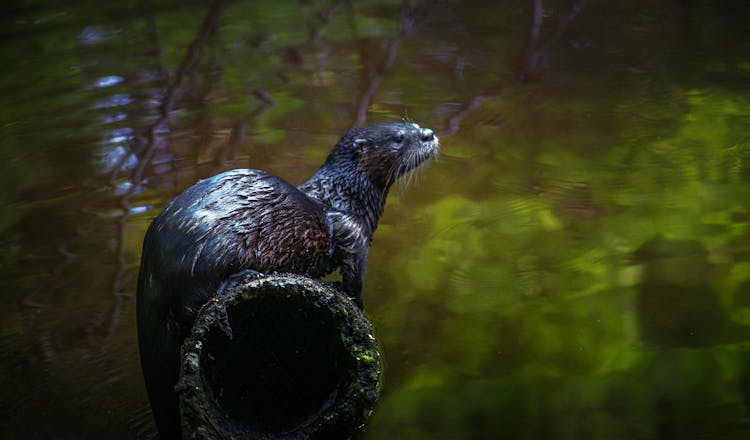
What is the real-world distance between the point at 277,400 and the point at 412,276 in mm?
914

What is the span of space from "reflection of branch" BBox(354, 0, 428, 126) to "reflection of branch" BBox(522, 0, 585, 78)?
2.31 feet

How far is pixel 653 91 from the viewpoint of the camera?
13.4 feet

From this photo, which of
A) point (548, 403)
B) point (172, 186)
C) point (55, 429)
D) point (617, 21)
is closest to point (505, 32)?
point (617, 21)

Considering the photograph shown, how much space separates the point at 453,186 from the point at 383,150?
0.61 meters

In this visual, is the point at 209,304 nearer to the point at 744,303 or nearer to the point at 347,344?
the point at 347,344

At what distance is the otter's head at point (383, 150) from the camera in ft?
9.65

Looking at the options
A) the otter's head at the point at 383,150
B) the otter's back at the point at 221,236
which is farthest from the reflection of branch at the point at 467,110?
the otter's back at the point at 221,236

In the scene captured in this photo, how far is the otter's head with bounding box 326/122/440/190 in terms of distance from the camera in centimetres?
294

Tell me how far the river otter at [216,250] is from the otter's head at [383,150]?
25cm

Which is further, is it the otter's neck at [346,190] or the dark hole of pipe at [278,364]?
the otter's neck at [346,190]

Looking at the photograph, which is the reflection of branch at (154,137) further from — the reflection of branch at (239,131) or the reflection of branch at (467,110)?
the reflection of branch at (467,110)

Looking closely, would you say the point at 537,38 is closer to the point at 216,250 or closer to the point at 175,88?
the point at 175,88

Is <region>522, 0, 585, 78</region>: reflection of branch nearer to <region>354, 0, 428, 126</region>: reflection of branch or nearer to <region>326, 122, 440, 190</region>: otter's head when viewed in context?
<region>354, 0, 428, 126</region>: reflection of branch

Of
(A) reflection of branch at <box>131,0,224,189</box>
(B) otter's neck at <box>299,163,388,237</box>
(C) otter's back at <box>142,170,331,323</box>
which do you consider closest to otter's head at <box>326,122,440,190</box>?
(B) otter's neck at <box>299,163,388,237</box>
